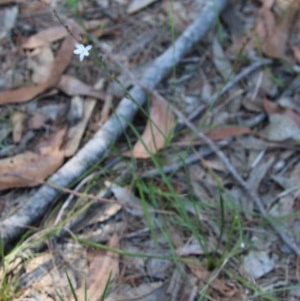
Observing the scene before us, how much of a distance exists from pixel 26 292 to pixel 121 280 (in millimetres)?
291

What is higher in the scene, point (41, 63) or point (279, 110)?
point (41, 63)

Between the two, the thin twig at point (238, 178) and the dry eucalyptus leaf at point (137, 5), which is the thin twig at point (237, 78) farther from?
the dry eucalyptus leaf at point (137, 5)

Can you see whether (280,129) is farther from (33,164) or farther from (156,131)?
(33,164)

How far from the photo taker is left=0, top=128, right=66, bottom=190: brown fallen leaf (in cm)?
196

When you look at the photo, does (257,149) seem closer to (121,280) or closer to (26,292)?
(121,280)

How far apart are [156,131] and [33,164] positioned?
1.50 feet

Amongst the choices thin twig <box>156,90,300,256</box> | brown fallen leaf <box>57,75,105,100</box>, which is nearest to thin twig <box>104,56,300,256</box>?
thin twig <box>156,90,300,256</box>

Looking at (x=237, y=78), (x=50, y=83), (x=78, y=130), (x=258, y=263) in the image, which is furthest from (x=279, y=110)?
(x=50, y=83)

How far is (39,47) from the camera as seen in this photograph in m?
2.39

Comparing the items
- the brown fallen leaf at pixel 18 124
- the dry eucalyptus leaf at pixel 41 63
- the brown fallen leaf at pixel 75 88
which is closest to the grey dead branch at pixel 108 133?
the brown fallen leaf at pixel 75 88

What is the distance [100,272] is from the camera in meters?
1.79

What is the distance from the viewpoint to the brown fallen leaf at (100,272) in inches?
68.7

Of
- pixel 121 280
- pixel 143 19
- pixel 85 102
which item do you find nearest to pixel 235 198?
pixel 121 280

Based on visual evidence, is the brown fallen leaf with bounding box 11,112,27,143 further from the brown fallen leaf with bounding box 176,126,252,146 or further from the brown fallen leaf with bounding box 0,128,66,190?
the brown fallen leaf with bounding box 176,126,252,146
